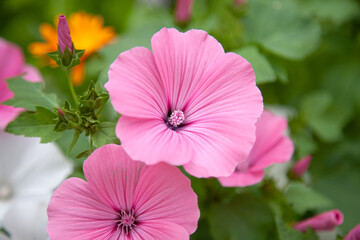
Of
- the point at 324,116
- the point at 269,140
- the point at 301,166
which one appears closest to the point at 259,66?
the point at 269,140

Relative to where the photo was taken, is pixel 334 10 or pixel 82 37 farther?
pixel 82 37

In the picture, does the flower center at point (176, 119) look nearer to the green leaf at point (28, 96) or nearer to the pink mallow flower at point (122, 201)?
the pink mallow flower at point (122, 201)

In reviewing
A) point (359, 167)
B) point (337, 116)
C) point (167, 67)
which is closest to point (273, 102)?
point (337, 116)

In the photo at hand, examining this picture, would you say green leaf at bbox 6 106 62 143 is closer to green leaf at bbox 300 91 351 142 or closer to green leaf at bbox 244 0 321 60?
green leaf at bbox 244 0 321 60

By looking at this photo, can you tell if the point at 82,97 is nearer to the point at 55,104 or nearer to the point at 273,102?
the point at 55,104

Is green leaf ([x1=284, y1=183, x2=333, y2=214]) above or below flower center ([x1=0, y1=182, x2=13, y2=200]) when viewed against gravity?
above

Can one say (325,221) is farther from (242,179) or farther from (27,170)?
(27,170)

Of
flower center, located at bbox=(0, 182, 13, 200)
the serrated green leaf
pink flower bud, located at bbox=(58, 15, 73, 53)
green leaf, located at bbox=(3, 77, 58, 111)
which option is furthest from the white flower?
the serrated green leaf
